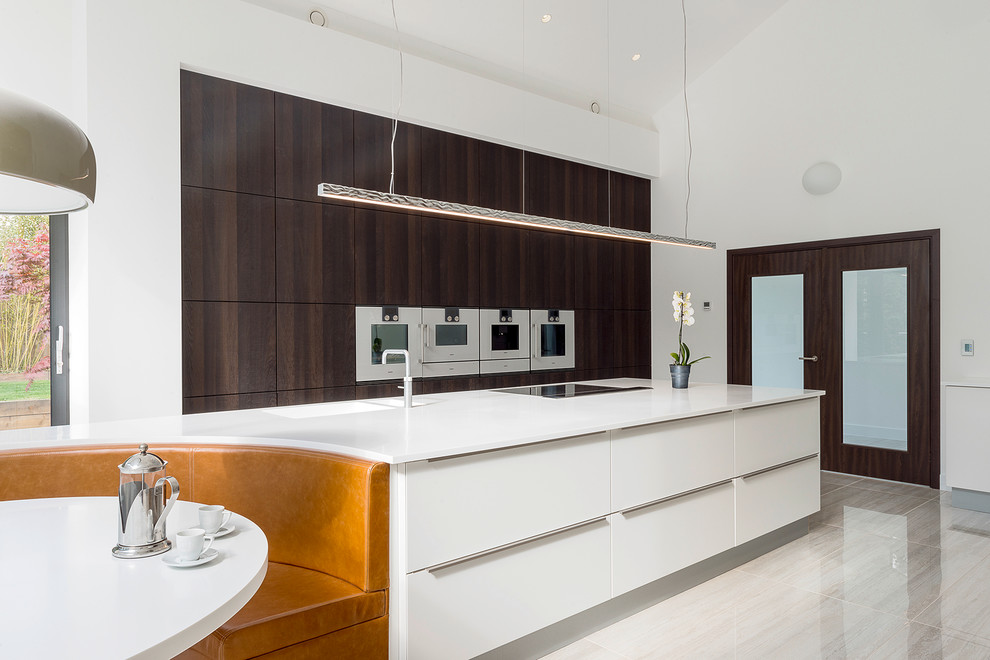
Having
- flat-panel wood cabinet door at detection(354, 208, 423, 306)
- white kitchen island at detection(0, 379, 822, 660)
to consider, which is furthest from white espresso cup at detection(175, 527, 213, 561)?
flat-panel wood cabinet door at detection(354, 208, 423, 306)

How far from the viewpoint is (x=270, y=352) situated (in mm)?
4270

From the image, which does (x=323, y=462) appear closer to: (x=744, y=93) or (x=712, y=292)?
(x=712, y=292)

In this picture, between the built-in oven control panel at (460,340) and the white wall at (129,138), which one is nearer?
the white wall at (129,138)

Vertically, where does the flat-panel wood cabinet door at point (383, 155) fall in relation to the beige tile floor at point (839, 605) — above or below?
above

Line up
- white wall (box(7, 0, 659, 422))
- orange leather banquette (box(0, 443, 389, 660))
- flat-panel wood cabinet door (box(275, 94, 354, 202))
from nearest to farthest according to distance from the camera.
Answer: orange leather banquette (box(0, 443, 389, 660)) → white wall (box(7, 0, 659, 422)) → flat-panel wood cabinet door (box(275, 94, 354, 202))

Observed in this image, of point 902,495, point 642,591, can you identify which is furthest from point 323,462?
point 902,495

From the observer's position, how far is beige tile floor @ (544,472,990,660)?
8.53 feet

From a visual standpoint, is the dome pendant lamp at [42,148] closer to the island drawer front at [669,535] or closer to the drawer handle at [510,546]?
the drawer handle at [510,546]

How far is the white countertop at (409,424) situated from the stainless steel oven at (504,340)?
1.86 metres

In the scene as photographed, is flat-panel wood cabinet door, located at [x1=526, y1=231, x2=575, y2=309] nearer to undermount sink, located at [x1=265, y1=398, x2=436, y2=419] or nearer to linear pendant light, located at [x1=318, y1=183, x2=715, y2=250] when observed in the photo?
linear pendant light, located at [x1=318, y1=183, x2=715, y2=250]

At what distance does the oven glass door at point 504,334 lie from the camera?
547cm

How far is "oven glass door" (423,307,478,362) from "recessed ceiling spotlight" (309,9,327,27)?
2141 millimetres

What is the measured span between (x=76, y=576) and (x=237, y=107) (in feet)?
11.6

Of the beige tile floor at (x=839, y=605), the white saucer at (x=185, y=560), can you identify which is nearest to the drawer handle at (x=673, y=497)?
the beige tile floor at (x=839, y=605)
